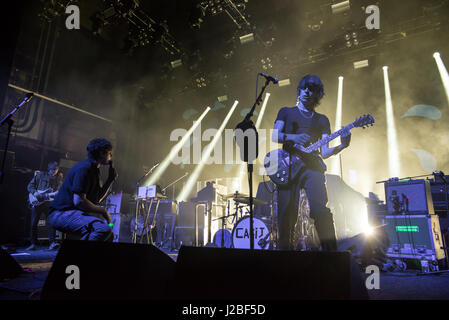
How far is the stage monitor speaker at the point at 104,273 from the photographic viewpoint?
1.44m

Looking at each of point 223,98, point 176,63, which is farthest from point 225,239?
point 176,63

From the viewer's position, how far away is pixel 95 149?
289 cm

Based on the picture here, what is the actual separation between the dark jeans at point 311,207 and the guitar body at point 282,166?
0.07 m

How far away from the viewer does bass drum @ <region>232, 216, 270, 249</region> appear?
17.1ft

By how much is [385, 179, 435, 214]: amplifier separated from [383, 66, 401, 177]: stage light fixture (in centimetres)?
331

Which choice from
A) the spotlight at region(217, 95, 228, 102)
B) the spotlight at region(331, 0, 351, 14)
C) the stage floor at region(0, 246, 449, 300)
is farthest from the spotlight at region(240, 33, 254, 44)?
the stage floor at region(0, 246, 449, 300)

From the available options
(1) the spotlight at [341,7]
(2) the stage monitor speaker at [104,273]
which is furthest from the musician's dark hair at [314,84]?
(1) the spotlight at [341,7]

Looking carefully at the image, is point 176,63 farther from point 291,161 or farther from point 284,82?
point 291,161

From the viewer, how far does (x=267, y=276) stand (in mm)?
1272

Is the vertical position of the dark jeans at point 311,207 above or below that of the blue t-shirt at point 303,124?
below

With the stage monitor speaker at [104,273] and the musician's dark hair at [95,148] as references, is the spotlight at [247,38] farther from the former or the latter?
the stage monitor speaker at [104,273]

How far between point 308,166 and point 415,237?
3.32 m

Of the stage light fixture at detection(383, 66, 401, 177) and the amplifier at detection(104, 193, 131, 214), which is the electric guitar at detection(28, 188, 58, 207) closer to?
the amplifier at detection(104, 193, 131, 214)

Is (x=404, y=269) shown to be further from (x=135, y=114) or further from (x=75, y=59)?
(x=75, y=59)
